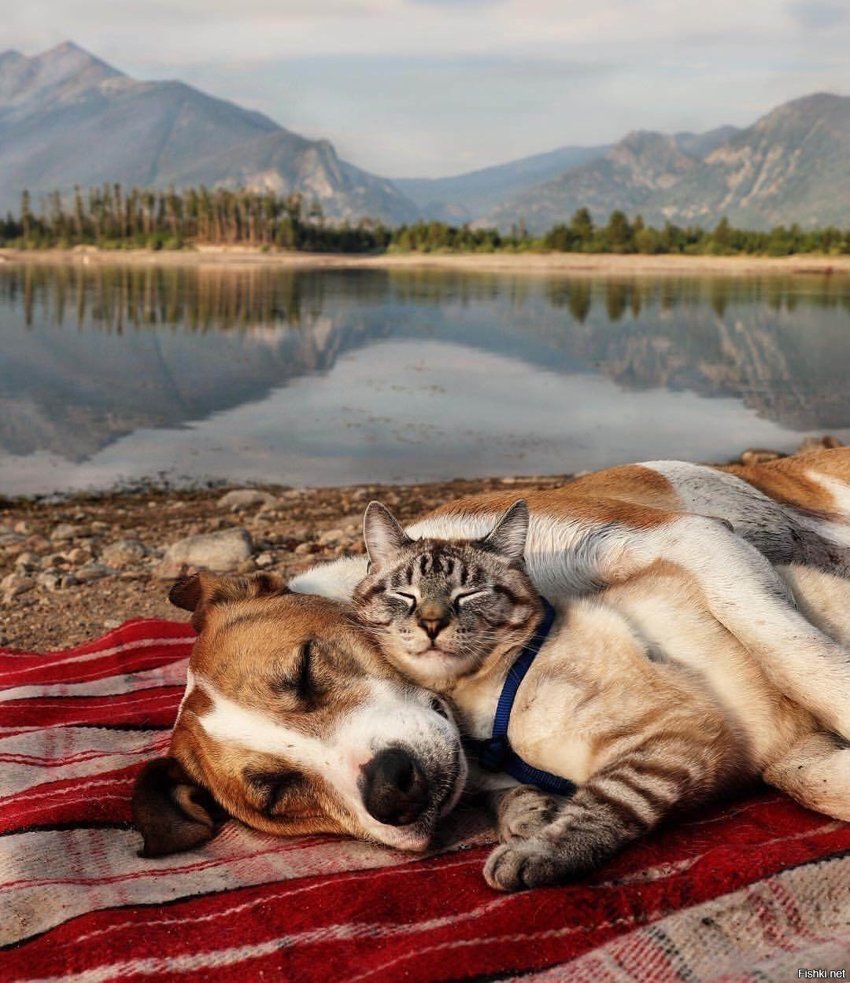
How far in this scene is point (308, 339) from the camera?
32.3 m

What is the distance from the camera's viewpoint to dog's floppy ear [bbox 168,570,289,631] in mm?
4676

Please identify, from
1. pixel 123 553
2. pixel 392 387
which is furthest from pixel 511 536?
pixel 392 387

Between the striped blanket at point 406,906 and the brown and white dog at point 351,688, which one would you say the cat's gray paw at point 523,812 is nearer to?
the striped blanket at point 406,906

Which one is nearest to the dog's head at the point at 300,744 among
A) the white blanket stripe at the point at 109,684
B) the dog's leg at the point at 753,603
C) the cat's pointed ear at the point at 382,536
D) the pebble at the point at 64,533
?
the cat's pointed ear at the point at 382,536

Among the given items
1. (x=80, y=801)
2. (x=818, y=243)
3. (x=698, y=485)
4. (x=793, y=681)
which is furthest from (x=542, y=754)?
(x=818, y=243)

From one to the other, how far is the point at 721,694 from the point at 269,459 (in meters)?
13.1

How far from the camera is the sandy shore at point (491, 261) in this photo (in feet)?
305

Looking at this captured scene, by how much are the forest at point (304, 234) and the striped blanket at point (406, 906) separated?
380 feet

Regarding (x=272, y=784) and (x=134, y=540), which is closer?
(x=272, y=784)

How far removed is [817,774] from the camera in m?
3.78

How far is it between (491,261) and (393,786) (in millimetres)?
111163

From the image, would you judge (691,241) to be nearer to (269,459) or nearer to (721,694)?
(269,459)

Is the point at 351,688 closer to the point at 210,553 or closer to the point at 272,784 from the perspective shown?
the point at 272,784

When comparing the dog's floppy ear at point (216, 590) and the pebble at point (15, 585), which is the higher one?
the dog's floppy ear at point (216, 590)
